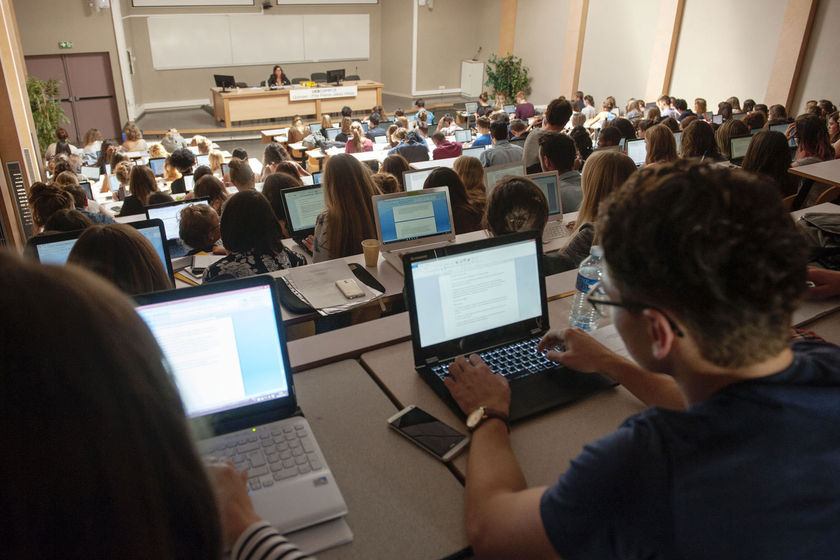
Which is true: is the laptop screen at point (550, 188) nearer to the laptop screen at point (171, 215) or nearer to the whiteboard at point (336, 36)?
the laptop screen at point (171, 215)

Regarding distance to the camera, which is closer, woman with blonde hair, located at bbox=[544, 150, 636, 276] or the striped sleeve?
the striped sleeve

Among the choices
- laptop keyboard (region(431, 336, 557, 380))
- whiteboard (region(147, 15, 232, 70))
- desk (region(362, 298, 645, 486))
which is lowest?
desk (region(362, 298, 645, 486))

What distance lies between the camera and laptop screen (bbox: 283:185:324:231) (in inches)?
143

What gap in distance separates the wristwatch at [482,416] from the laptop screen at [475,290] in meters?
0.30

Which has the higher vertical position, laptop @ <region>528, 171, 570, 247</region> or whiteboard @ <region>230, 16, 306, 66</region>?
whiteboard @ <region>230, 16, 306, 66</region>

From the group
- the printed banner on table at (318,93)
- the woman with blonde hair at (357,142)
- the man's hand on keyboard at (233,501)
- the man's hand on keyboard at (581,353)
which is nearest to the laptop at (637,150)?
the woman with blonde hair at (357,142)

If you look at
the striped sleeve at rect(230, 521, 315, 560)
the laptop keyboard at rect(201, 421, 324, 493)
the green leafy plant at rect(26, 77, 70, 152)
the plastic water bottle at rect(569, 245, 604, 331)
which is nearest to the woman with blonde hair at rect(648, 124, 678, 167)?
the plastic water bottle at rect(569, 245, 604, 331)

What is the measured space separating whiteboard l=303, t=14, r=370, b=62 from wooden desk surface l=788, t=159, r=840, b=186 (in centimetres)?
1434

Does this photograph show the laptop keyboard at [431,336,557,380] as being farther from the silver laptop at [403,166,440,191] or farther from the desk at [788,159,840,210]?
the desk at [788,159,840,210]

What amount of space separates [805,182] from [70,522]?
15.7ft

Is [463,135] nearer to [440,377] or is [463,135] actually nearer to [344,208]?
[344,208]

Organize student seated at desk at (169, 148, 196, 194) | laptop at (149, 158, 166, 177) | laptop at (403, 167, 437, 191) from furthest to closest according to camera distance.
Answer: laptop at (149, 158, 166, 177) < student seated at desk at (169, 148, 196, 194) < laptop at (403, 167, 437, 191)

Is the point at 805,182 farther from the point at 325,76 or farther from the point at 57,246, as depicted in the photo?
the point at 325,76

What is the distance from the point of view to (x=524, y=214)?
2.52 m
